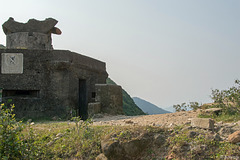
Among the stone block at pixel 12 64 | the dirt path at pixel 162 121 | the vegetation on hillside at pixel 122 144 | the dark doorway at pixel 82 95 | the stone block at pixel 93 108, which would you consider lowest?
the vegetation on hillside at pixel 122 144

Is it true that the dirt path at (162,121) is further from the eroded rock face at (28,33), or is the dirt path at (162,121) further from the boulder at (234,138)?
the eroded rock face at (28,33)

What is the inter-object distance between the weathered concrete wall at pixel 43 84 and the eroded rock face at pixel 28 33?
2.57m

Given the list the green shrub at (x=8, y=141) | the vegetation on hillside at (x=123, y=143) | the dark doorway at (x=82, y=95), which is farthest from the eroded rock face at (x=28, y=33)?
the green shrub at (x=8, y=141)

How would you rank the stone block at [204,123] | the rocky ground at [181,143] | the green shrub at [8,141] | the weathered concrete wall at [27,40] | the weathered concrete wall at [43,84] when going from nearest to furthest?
the rocky ground at [181,143], the green shrub at [8,141], the stone block at [204,123], the weathered concrete wall at [43,84], the weathered concrete wall at [27,40]

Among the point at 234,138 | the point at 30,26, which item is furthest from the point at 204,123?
the point at 30,26

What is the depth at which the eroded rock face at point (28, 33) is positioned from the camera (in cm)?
1277

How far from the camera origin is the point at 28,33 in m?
12.8

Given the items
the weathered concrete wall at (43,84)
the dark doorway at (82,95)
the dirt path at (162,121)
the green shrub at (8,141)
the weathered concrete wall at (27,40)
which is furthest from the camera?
the weathered concrete wall at (27,40)

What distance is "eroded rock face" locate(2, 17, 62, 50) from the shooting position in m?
12.8

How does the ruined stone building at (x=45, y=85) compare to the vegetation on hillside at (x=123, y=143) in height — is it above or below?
above

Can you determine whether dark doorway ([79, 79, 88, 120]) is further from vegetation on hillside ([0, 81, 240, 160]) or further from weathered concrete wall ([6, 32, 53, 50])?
vegetation on hillside ([0, 81, 240, 160])

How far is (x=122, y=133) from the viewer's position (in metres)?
4.89

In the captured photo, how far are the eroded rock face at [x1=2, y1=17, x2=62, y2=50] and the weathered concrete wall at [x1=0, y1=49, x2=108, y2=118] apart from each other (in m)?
2.57

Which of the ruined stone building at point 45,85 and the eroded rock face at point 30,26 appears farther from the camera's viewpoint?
the eroded rock face at point 30,26
